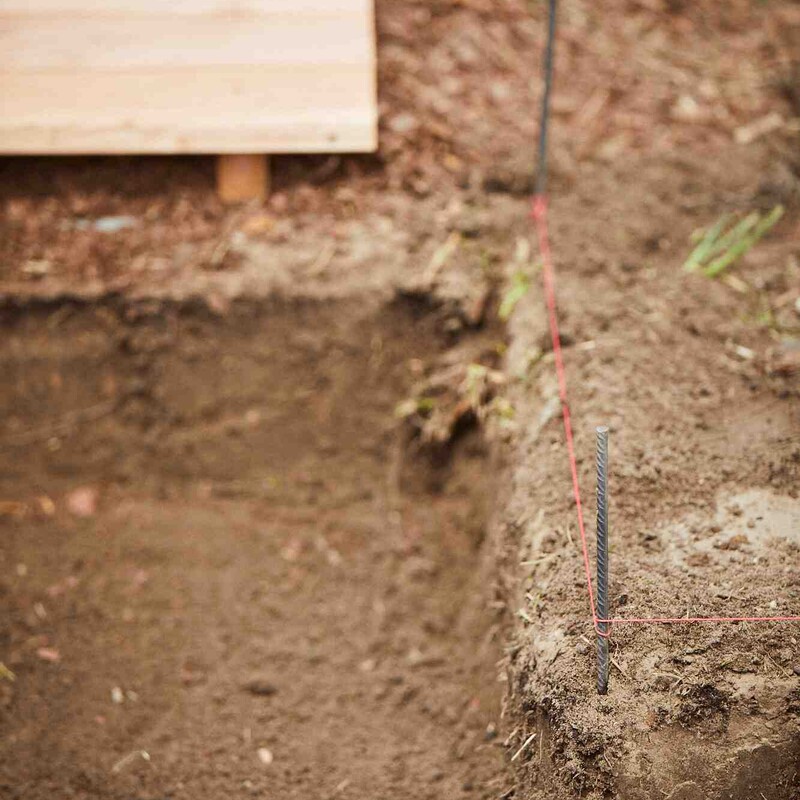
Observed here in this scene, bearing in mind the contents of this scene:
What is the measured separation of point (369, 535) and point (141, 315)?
1.12 metres

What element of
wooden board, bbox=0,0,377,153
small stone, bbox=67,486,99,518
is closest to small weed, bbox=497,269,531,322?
wooden board, bbox=0,0,377,153

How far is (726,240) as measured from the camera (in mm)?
2816

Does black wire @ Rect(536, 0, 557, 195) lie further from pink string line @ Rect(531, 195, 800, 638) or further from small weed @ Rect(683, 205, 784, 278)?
small weed @ Rect(683, 205, 784, 278)

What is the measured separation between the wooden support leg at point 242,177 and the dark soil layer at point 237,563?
1.56ft

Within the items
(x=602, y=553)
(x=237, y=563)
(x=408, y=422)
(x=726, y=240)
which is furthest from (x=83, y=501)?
(x=726, y=240)

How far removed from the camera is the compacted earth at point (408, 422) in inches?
83.1

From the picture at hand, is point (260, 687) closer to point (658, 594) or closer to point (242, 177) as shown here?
point (658, 594)

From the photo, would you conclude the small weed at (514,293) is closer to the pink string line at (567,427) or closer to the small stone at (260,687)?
the pink string line at (567,427)

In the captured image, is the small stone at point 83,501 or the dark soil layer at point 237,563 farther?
the small stone at point 83,501

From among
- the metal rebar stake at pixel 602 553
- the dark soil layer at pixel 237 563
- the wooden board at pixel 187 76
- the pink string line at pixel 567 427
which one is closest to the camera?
the metal rebar stake at pixel 602 553

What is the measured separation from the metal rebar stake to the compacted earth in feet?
0.21

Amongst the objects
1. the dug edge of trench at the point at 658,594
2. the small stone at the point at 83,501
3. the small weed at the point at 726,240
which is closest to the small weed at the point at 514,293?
the dug edge of trench at the point at 658,594

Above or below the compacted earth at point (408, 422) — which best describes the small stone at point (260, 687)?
below

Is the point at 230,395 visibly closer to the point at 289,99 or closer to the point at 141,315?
the point at 141,315
